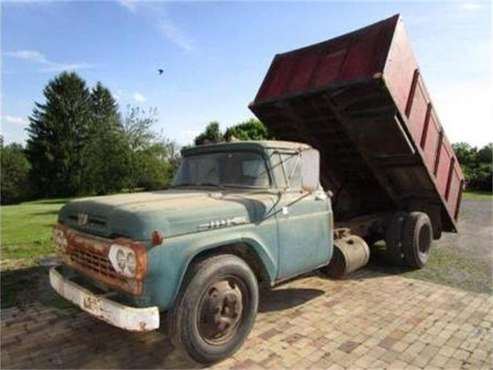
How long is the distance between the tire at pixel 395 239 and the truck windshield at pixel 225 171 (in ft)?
11.6

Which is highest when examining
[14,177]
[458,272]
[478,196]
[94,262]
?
[14,177]

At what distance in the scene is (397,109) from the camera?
593cm

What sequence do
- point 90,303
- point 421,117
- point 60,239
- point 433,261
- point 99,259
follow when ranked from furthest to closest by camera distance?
point 433,261
point 421,117
point 60,239
point 99,259
point 90,303

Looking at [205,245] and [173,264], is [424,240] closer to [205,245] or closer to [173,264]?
[205,245]

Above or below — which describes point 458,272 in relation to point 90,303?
below

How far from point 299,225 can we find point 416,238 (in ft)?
10.9

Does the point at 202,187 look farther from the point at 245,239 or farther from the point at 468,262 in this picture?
the point at 468,262

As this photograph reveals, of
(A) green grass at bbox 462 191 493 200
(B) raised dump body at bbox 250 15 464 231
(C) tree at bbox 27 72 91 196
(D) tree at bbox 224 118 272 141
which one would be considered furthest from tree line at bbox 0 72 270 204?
(B) raised dump body at bbox 250 15 464 231

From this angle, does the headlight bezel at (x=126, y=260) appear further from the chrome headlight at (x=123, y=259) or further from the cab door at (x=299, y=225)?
the cab door at (x=299, y=225)

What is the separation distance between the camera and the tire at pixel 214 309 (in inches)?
142

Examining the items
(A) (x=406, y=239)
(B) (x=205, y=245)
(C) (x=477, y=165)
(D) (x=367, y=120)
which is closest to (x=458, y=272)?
(A) (x=406, y=239)

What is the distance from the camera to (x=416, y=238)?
7113 mm

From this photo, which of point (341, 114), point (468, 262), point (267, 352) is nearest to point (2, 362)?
point (267, 352)

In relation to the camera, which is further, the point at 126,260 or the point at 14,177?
the point at 14,177
